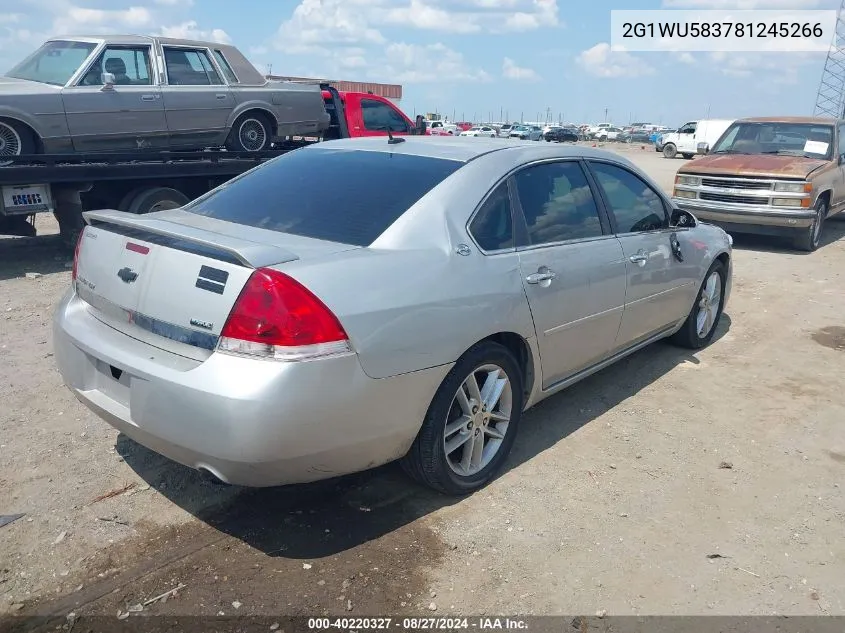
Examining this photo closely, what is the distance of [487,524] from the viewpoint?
323cm

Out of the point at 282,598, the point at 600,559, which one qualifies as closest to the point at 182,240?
the point at 282,598

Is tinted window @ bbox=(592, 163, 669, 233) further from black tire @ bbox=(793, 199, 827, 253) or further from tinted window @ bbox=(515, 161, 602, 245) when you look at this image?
black tire @ bbox=(793, 199, 827, 253)

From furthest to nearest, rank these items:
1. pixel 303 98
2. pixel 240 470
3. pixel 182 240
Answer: pixel 303 98
pixel 182 240
pixel 240 470

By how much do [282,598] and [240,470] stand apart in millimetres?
512

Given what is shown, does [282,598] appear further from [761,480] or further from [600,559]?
[761,480]

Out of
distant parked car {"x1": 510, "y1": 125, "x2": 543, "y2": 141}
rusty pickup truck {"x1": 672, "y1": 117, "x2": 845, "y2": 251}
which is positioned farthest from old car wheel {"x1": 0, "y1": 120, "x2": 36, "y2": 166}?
distant parked car {"x1": 510, "y1": 125, "x2": 543, "y2": 141}

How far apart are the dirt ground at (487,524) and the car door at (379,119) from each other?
9.08 meters

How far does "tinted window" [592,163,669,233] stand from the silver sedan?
39 mm

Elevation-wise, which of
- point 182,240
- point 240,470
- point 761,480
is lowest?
point 761,480

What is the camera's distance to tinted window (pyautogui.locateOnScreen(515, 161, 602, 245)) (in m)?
3.74

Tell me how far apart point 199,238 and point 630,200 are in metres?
2.89

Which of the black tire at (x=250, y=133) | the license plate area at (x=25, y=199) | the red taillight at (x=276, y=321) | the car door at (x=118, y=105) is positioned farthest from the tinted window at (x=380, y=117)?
the red taillight at (x=276, y=321)

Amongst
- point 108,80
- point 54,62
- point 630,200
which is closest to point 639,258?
point 630,200

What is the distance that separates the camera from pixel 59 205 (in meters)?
8.10
